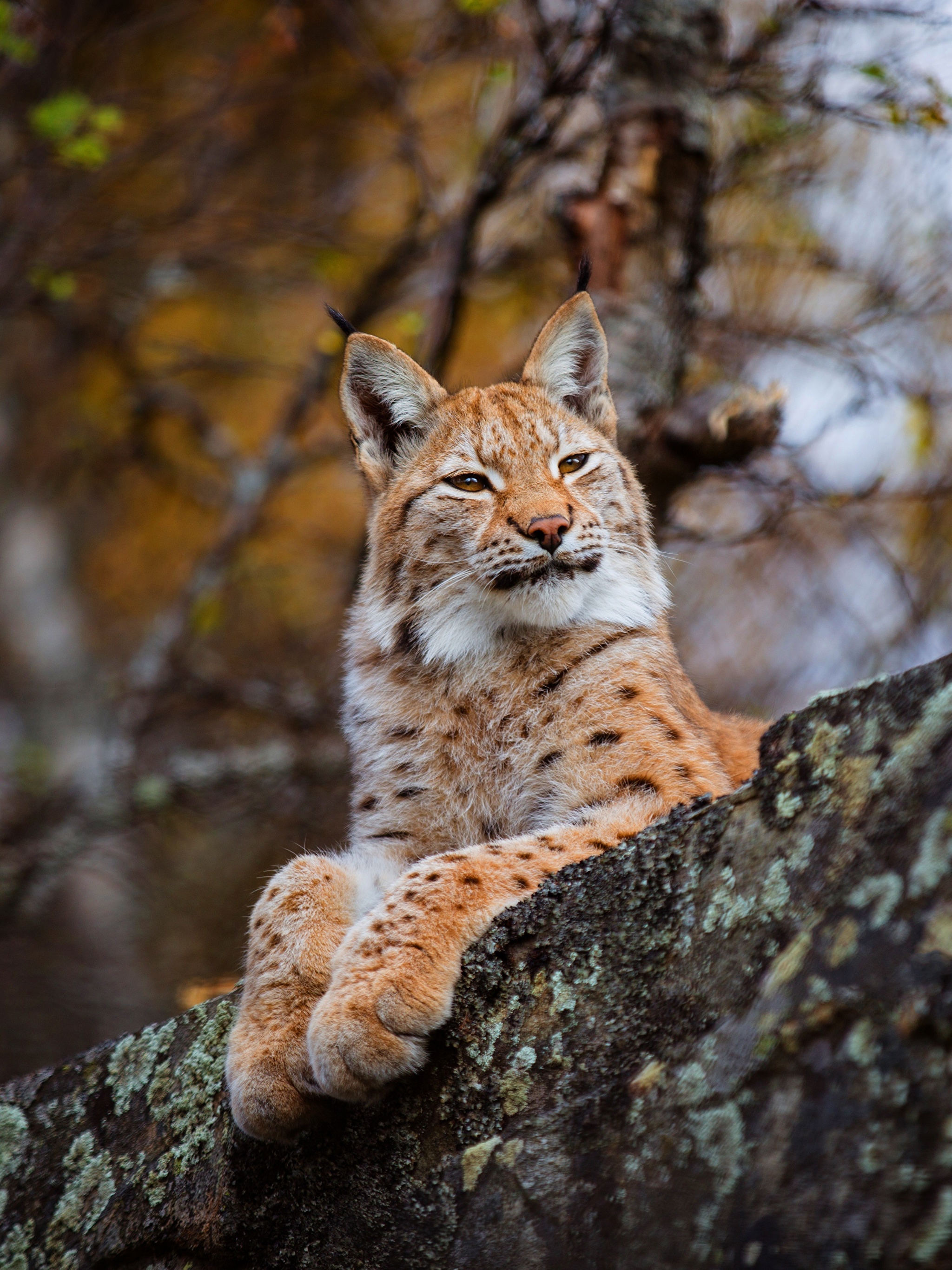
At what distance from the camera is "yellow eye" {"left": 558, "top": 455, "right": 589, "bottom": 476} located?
4.61 m

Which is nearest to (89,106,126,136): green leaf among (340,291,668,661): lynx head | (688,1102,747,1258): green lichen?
(340,291,668,661): lynx head

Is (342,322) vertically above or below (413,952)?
above

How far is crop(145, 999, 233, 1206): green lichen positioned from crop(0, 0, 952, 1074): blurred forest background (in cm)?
162

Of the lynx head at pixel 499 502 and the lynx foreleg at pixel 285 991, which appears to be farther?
the lynx head at pixel 499 502

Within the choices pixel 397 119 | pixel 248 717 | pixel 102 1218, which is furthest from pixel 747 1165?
pixel 397 119

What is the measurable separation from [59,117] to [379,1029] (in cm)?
563

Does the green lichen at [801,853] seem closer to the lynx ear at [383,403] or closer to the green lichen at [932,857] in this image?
the green lichen at [932,857]

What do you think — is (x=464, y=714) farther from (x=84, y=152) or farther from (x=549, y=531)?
(x=84, y=152)

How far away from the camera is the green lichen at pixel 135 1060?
145 inches

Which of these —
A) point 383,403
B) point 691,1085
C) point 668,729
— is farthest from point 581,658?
point 691,1085

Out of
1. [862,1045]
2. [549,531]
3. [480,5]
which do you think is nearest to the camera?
[862,1045]

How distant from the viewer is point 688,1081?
233 cm

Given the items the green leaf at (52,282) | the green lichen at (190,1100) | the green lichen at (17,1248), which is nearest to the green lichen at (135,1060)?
the green lichen at (190,1100)

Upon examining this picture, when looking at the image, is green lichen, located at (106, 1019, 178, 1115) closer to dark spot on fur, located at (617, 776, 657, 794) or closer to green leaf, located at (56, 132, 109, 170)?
dark spot on fur, located at (617, 776, 657, 794)
